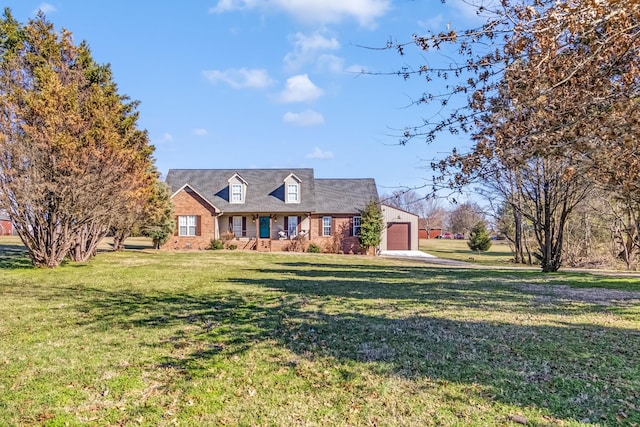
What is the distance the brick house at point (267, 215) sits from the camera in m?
30.0

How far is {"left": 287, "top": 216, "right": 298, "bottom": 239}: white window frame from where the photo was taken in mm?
30766

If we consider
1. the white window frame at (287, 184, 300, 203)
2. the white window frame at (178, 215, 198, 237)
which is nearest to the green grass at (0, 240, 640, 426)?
the white window frame at (178, 215, 198, 237)

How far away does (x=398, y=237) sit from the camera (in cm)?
3469

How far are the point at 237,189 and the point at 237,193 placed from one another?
30 centimetres

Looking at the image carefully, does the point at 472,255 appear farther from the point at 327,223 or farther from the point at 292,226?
the point at 292,226

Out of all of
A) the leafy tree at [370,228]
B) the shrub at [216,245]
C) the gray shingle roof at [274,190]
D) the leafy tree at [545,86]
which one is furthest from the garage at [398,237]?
the leafy tree at [545,86]

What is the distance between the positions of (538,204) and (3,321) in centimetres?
1794

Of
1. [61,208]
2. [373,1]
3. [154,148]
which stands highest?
[154,148]

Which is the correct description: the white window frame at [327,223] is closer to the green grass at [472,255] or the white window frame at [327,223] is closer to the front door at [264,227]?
the front door at [264,227]

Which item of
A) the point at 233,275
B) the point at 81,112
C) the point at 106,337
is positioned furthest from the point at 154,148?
the point at 106,337

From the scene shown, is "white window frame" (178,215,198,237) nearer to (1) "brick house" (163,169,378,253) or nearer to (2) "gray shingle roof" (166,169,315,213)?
(1) "brick house" (163,169,378,253)

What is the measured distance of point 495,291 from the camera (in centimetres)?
1085

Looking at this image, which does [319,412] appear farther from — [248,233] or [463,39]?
[248,233]

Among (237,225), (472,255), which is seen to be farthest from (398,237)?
(237,225)
